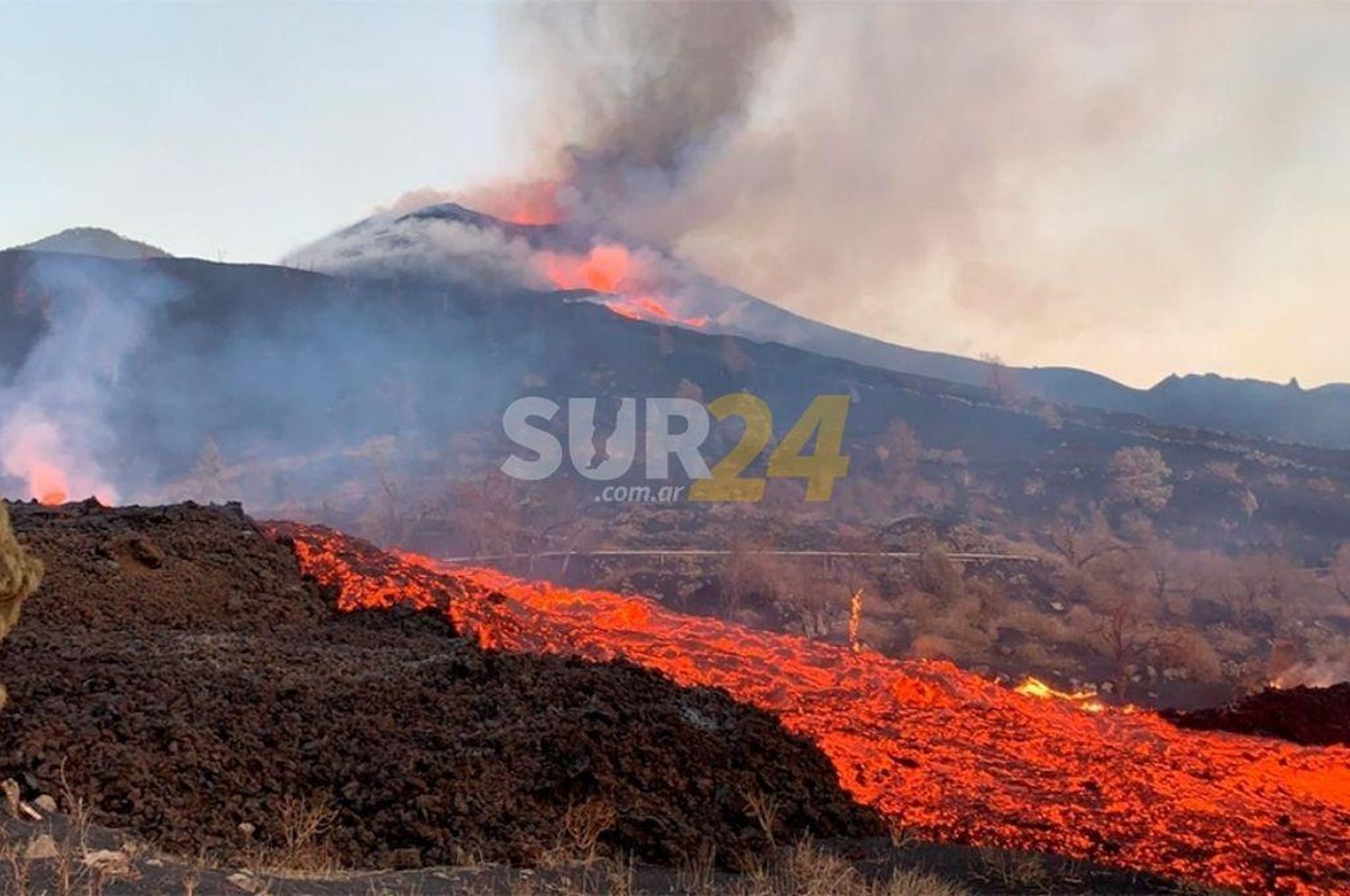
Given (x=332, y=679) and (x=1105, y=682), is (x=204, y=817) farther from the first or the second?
(x=1105, y=682)

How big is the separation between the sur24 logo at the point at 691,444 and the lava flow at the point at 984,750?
30639 mm

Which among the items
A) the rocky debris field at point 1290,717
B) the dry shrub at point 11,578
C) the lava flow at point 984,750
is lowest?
the rocky debris field at point 1290,717

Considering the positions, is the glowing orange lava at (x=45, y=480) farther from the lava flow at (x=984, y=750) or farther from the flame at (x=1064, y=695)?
the flame at (x=1064, y=695)

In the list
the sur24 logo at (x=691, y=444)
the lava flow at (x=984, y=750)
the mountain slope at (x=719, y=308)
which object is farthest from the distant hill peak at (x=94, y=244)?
the lava flow at (x=984, y=750)

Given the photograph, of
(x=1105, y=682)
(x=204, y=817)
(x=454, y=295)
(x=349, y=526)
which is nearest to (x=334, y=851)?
(x=204, y=817)

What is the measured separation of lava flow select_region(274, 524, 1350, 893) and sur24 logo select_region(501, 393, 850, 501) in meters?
30.6

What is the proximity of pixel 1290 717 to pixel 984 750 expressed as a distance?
586 cm

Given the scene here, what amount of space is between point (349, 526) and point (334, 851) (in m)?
33.0

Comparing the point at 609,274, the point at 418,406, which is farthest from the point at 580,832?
the point at 609,274

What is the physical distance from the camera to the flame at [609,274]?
86.3m

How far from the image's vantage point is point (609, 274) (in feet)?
288

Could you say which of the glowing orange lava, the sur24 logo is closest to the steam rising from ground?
the glowing orange lava

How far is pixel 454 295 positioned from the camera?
8469 centimetres

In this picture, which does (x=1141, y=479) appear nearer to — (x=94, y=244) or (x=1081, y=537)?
(x=1081, y=537)
